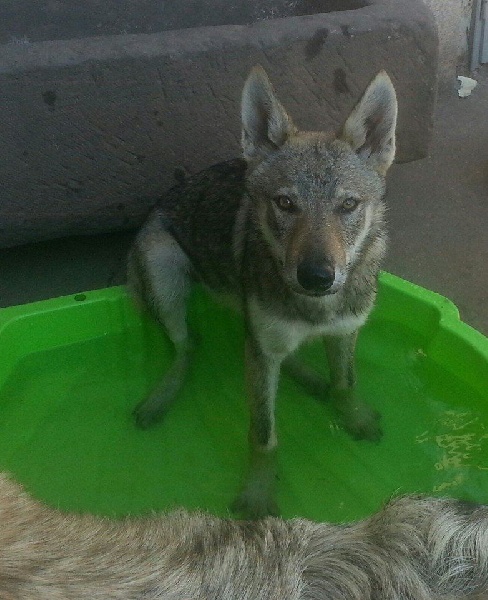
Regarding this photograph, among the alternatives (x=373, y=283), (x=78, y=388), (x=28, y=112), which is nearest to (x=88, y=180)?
(x=28, y=112)

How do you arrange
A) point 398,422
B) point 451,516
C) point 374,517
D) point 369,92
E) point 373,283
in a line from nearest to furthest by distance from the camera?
point 451,516 → point 374,517 → point 369,92 → point 373,283 → point 398,422

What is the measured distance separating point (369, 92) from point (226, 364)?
1561 mm

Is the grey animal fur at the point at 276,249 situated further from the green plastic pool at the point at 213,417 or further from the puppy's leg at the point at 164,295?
the green plastic pool at the point at 213,417

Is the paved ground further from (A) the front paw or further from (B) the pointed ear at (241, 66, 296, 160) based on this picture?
(B) the pointed ear at (241, 66, 296, 160)

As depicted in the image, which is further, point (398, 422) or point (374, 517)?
point (398, 422)

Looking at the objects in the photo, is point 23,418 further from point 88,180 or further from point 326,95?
point 326,95

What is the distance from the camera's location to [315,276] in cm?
214

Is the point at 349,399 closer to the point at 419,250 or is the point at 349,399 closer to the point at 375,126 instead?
the point at 375,126

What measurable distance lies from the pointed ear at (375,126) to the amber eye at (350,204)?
25 centimetres

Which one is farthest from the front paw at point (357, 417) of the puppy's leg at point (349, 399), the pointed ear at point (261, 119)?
the pointed ear at point (261, 119)

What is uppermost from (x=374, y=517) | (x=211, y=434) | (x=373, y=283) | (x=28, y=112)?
(x=28, y=112)

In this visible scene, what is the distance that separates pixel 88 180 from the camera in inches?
137

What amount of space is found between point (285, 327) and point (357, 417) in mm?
722

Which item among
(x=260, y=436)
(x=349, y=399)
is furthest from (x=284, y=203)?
(x=349, y=399)
